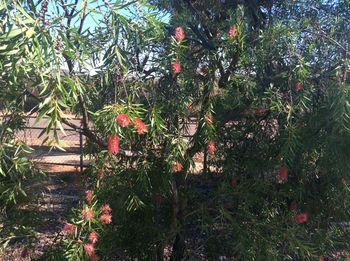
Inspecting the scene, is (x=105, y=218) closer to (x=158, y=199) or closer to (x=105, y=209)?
(x=105, y=209)

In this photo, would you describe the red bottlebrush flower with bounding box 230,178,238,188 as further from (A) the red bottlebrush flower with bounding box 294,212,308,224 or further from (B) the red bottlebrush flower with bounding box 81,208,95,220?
(B) the red bottlebrush flower with bounding box 81,208,95,220

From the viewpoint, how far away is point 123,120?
123 inches

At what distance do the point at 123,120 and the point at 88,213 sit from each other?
3.12 feet

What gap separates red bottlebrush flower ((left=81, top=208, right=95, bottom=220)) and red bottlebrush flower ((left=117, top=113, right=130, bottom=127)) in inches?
36.0

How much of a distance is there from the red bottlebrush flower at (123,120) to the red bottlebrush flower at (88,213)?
915 mm

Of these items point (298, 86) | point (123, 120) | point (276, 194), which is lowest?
point (276, 194)

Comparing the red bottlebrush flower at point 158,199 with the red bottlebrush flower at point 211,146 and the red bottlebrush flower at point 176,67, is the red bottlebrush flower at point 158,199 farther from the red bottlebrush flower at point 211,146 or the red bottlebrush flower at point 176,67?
the red bottlebrush flower at point 176,67

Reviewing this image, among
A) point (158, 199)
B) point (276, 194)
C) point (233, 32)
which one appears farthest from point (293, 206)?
point (233, 32)

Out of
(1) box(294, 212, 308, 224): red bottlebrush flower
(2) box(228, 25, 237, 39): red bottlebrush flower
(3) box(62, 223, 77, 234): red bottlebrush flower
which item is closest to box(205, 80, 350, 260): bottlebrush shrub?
(1) box(294, 212, 308, 224): red bottlebrush flower

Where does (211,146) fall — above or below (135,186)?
above

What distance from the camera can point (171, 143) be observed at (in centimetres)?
389

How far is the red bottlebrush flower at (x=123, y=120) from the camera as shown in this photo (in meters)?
3.12

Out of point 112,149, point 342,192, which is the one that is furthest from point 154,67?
point 342,192

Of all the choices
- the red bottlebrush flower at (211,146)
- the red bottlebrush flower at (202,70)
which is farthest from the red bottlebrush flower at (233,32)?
the red bottlebrush flower at (211,146)
